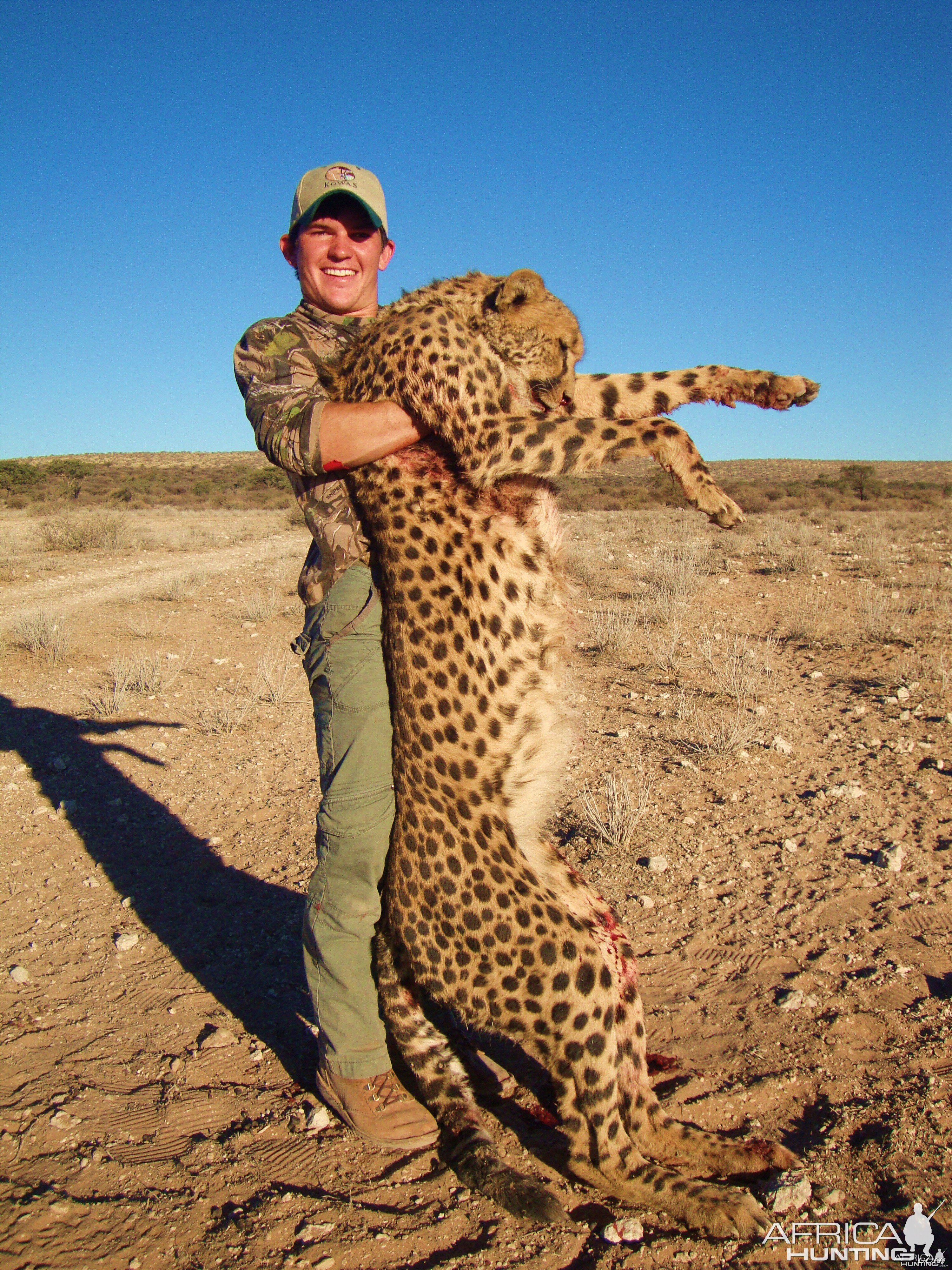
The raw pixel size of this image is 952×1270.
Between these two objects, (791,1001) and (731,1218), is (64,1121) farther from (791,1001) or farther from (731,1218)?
(791,1001)

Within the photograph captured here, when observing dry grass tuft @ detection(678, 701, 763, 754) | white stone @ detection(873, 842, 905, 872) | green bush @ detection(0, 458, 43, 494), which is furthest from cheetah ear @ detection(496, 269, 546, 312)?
green bush @ detection(0, 458, 43, 494)

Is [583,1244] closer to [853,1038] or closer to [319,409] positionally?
[853,1038]

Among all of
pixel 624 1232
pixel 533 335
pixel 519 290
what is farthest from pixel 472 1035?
pixel 519 290

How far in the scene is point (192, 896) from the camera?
13.7 ft

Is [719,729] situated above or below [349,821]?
below

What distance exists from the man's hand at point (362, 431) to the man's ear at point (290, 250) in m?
0.81

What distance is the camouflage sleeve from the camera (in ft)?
7.25

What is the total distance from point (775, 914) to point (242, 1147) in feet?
7.94

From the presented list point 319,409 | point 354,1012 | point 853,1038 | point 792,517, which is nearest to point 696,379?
point 319,409

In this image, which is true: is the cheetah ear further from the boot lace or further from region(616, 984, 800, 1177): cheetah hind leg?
the boot lace

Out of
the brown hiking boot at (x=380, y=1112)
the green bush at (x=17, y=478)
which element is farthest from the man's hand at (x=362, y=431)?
the green bush at (x=17, y=478)

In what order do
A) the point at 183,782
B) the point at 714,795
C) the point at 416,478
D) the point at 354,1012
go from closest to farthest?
the point at 416,478 → the point at 354,1012 → the point at 714,795 → the point at 183,782

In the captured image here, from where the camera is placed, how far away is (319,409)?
7.19 feet

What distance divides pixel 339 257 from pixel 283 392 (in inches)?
21.8
